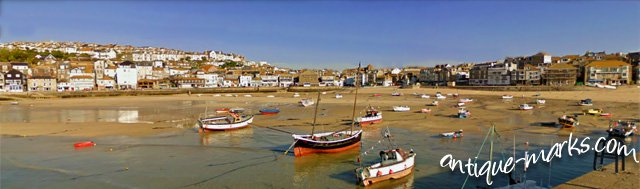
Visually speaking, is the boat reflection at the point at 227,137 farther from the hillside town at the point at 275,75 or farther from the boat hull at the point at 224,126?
the hillside town at the point at 275,75

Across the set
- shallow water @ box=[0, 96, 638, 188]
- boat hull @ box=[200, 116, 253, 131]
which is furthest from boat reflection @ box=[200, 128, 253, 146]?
boat hull @ box=[200, 116, 253, 131]

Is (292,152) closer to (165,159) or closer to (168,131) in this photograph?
(165,159)

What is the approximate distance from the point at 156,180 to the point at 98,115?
31.5 metres

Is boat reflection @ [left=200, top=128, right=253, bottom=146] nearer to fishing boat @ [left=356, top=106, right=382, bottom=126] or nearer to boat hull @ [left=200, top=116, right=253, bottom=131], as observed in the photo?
boat hull @ [left=200, top=116, right=253, bottom=131]

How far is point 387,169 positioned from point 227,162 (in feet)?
26.6

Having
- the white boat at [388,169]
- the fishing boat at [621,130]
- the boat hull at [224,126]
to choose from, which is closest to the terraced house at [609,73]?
the fishing boat at [621,130]

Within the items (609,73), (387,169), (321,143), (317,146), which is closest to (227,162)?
(317,146)

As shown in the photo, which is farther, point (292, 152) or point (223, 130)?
point (223, 130)

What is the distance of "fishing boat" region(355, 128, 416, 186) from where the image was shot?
15.5 meters

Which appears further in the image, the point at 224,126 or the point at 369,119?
the point at 369,119

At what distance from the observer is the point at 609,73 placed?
258ft

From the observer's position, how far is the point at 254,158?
68.3 feet

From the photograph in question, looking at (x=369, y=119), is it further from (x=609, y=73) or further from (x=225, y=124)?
(x=609, y=73)

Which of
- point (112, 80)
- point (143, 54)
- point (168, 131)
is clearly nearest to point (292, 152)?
point (168, 131)
